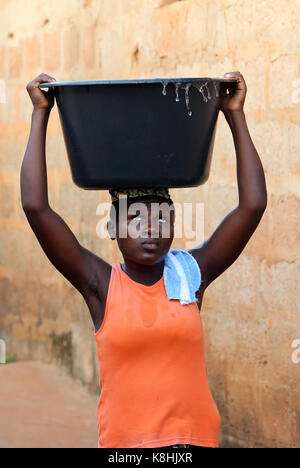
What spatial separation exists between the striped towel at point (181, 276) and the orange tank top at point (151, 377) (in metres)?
0.04

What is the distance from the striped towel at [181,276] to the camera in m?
2.73

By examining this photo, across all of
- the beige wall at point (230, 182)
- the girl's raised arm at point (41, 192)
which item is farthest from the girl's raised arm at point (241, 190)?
the beige wall at point (230, 182)

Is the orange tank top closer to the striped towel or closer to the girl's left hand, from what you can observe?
the striped towel

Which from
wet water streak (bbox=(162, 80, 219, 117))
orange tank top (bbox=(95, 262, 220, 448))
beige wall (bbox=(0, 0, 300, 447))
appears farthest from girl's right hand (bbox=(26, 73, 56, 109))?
beige wall (bbox=(0, 0, 300, 447))

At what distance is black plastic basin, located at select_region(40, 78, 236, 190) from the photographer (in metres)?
2.52

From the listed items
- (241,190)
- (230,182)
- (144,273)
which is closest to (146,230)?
(144,273)

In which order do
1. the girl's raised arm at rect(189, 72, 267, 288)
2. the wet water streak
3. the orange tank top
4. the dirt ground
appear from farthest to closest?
the dirt ground, the girl's raised arm at rect(189, 72, 267, 288), the orange tank top, the wet water streak

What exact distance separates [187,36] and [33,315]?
9.74ft

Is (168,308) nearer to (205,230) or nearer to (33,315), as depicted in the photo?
(205,230)

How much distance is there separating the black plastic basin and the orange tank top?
1.32 ft

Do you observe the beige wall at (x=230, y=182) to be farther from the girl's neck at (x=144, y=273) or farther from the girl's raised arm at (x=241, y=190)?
the girl's neck at (x=144, y=273)

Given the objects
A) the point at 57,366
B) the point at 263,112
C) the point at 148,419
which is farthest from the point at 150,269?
the point at 57,366

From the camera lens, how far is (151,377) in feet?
8.73

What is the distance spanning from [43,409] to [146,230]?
3674 millimetres
